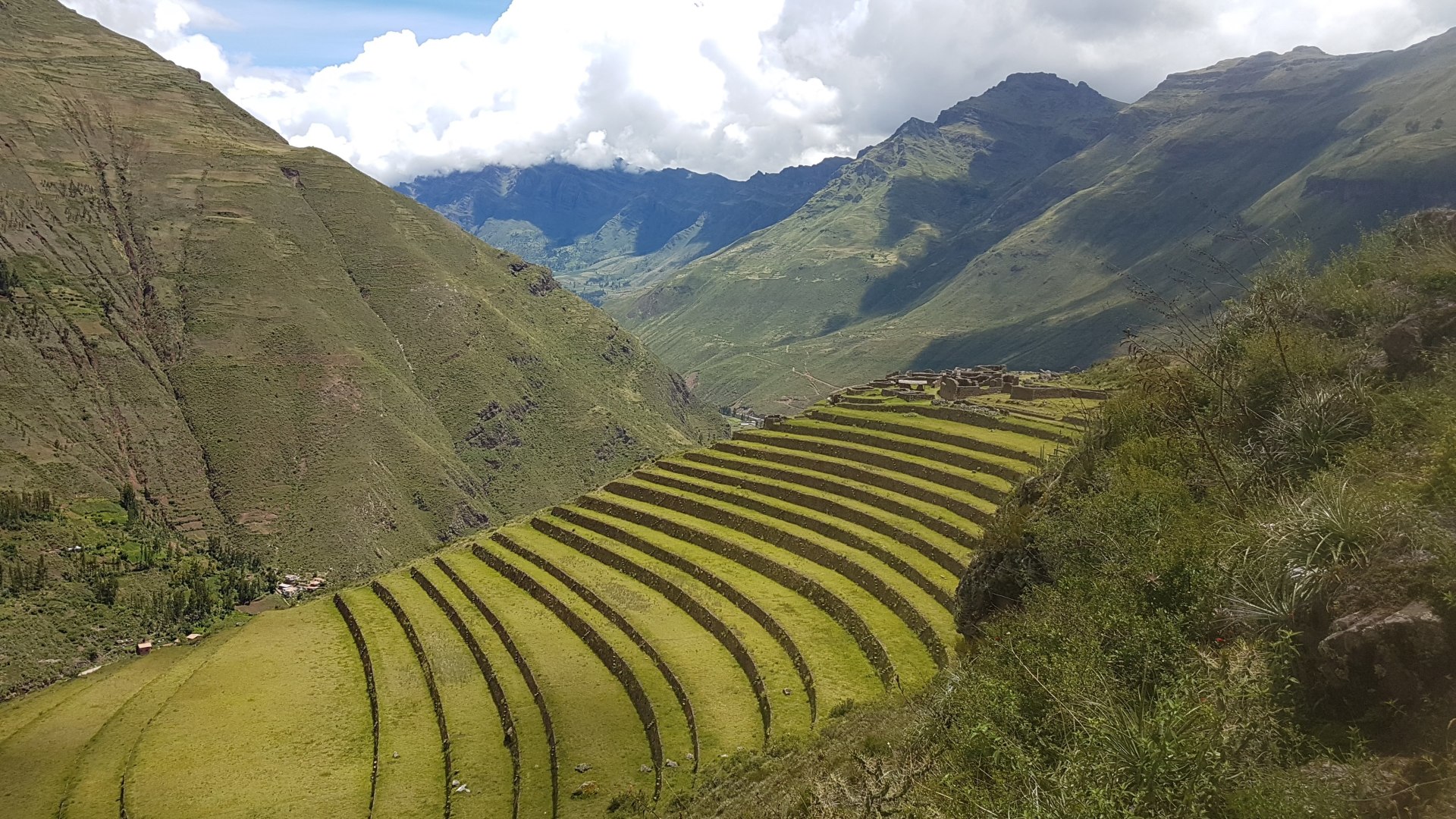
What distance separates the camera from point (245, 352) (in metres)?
116

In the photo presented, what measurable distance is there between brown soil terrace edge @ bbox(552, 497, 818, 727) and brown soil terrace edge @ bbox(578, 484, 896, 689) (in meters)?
1.35

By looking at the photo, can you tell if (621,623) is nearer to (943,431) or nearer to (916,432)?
(916,432)

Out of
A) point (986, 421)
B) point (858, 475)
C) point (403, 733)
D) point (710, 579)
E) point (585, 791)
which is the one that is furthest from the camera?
point (986, 421)

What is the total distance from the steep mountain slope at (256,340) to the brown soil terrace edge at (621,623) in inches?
2112

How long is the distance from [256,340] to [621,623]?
10497cm

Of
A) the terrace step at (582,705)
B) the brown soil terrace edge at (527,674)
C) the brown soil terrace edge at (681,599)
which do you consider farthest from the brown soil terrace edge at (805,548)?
the brown soil terrace edge at (527,674)

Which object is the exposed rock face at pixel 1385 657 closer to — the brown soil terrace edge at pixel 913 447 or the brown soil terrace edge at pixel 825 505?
the brown soil terrace edge at pixel 825 505

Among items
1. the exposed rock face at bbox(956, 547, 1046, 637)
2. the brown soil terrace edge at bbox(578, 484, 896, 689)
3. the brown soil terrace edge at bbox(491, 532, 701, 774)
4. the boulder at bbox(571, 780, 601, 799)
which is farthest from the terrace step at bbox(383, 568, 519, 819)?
the exposed rock face at bbox(956, 547, 1046, 637)

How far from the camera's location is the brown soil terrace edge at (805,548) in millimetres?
27188

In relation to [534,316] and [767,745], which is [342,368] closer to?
[534,316]

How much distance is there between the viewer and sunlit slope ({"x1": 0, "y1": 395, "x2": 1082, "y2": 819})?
91.2 ft

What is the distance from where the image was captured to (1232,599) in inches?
472

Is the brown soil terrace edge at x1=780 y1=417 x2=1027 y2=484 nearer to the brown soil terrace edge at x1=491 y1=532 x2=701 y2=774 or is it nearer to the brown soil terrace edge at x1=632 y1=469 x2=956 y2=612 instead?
the brown soil terrace edge at x1=632 y1=469 x2=956 y2=612

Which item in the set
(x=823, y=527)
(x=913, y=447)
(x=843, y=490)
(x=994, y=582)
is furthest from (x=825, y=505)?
(x=994, y=582)
